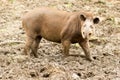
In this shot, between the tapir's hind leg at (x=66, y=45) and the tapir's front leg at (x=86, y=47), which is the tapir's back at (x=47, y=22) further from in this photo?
the tapir's front leg at (x=86, y=47)

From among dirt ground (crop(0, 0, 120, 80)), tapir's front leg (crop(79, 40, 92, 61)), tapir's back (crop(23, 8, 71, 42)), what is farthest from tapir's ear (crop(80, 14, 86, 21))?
Answer: dirt ground (crop(0, 0, 120, 80))

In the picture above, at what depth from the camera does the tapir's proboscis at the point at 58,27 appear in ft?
28.4

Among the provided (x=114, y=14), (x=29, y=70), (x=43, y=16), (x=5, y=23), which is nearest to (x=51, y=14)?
(x=43, y=16)

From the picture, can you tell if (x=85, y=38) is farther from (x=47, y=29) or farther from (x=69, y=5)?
(x=69, y=5)

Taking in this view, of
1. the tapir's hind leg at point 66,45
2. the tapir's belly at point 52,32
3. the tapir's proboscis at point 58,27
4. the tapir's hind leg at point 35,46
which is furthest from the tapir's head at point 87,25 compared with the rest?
the tapir's hind leg at point 35,46

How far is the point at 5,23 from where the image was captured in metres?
11.9

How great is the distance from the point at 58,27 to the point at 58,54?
0.77 metres

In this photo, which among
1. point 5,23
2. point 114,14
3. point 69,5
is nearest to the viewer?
point 5,23

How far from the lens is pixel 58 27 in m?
8.88

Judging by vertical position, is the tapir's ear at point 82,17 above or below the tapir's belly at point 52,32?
above

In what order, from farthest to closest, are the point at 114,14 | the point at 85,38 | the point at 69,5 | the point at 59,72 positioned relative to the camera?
the point at 69,5 < the point at 114,14 < the point at 85,38 < the point at 59,72

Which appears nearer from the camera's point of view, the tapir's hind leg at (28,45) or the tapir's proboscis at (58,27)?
the tapir's proboscis at (58,27)

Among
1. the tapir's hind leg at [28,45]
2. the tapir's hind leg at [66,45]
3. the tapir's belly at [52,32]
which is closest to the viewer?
the tapir's hind leg at [66,45]

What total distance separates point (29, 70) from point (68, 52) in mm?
1089
